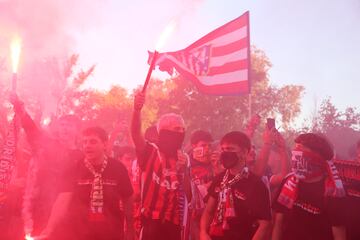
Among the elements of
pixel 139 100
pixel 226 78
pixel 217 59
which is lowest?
pixel 139 100

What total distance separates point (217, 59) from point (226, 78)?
66 centimetres

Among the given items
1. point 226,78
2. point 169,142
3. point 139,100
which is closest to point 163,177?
point 169,142

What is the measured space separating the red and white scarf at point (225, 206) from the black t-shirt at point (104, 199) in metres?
1.07

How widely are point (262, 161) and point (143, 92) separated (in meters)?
2.21

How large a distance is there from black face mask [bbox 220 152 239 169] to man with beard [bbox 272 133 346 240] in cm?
59

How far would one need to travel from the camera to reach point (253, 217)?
14.1 feet

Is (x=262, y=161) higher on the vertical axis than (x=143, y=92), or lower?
lower

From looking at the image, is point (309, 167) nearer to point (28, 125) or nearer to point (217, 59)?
point (28, 125)

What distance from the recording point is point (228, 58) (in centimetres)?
1134

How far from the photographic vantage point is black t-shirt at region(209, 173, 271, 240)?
14.0 feet

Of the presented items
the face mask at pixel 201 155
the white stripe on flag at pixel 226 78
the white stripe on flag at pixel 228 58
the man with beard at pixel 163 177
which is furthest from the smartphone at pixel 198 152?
the white stripe on flag at pixel 228 58

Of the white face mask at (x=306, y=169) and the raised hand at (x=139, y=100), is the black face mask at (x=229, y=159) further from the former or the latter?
the raised hand at (x=139, y=100)

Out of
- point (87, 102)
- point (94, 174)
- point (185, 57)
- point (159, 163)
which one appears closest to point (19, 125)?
point (94, 174)

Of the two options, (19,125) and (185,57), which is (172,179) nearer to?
(19,125)
